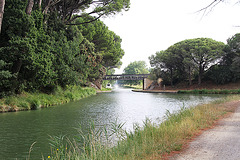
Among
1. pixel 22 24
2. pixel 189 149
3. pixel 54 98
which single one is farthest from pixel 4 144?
pixel 54 98

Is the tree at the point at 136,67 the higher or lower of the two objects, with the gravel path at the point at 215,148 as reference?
higher

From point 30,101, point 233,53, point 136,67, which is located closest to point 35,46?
point 30,101

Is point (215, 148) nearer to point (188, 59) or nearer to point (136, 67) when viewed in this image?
point (188, 59)

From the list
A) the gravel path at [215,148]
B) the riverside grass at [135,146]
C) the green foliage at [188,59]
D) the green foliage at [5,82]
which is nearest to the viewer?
the gravel path at [215,148]

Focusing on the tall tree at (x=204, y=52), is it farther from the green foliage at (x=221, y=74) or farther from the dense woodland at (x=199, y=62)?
the green foliage at (x=221, y=74)

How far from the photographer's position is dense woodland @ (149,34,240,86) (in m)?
41.7

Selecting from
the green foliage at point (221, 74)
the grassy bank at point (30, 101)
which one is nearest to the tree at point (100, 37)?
the grassy bank at point (30, 101)

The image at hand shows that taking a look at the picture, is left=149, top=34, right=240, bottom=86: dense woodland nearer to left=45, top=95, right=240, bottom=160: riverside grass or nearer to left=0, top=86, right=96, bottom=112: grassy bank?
left=0, top=86, right=96, bottom=112: grassy bank

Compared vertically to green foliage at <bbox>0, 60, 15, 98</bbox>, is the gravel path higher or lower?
lower

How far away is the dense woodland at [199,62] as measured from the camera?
137ft

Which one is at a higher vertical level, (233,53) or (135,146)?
(233,53)

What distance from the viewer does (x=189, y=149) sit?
15.8 feet

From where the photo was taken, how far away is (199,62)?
44969 mm

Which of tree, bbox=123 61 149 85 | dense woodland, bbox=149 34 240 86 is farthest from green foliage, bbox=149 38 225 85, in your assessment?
tree, bbox=123 61 149 85
